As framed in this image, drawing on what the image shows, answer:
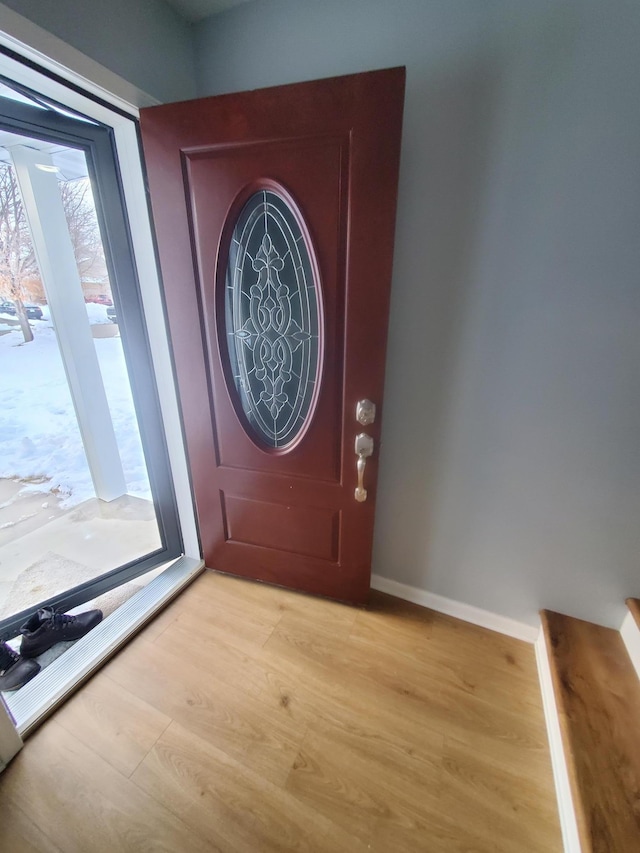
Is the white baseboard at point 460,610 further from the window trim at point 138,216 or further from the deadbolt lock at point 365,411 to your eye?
the window trim at point 138,216

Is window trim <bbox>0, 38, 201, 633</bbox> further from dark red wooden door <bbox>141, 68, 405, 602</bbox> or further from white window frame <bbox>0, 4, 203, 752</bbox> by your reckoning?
dark red wooden door <bbox>141, 68, 405, 602</bbox>

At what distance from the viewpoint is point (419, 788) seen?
40.2 inches

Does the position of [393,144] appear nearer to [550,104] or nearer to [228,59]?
[550,104]

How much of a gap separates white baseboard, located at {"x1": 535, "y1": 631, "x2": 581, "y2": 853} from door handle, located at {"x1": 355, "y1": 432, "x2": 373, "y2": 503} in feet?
2.94

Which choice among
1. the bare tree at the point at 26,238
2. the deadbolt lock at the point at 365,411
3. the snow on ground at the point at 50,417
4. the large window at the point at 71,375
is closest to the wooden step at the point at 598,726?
the deadbolt lock at the point at 365,411

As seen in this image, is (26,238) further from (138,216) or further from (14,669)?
(14,669)

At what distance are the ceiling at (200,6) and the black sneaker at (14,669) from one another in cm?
256

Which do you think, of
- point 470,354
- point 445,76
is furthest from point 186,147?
point 470,354

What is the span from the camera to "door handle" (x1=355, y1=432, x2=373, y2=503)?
130 cm

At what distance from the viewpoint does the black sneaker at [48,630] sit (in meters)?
1.44

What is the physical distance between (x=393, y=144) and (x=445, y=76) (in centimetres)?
28

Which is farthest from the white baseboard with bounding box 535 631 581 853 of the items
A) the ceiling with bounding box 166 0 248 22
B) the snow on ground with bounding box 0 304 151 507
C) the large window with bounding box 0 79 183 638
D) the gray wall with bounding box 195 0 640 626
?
the ceiling with bounding box 166 0 248 22

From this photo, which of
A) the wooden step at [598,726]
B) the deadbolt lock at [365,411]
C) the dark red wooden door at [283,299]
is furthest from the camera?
the deadbolt lock at [365,411]

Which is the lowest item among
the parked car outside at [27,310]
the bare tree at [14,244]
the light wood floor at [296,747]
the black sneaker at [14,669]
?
the black sneaker at [14,669]
